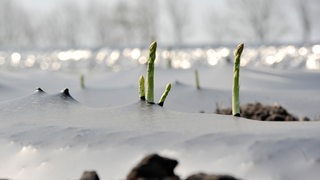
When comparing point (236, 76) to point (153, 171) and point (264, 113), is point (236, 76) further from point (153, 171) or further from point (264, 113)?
point (264, 113)

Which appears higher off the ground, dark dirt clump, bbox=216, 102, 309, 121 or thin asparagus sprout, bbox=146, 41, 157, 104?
thin asparagus sprout, bbox=146, 41, 157, 104

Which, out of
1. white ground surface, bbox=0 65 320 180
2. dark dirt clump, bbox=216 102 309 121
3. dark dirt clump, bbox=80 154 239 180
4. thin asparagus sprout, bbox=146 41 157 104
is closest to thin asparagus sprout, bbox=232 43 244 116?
white ground surface, bbox=0 65 320 180

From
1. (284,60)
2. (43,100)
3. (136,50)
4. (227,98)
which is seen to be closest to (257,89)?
(227,98)

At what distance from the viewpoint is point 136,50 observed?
1727cm

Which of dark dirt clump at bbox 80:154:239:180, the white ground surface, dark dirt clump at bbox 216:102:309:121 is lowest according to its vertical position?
dark dirt clump at bbox 216:102:309:121

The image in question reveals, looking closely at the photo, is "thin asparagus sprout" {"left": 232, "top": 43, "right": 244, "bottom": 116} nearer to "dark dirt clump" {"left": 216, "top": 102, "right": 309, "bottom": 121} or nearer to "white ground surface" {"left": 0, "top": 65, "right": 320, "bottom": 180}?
"white ground surface" {"left": 0, "top": 65, "right": 320, "bottom": 180}

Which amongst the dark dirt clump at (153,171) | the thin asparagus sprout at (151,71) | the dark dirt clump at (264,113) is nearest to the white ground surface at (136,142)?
the thin asparagus sprout at (151,71)

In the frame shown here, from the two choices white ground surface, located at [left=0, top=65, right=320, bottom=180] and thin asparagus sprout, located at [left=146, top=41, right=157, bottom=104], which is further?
thin asparagus sprout, located at [left=146, top=41, right=157, bottom=104]

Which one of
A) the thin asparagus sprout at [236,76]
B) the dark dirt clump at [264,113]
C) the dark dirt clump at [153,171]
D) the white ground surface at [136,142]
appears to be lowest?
the dark dirt clump at [264,113]

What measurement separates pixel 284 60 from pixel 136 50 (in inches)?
208

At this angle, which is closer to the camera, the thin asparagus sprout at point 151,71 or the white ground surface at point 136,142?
the white ground surface at point 136,142

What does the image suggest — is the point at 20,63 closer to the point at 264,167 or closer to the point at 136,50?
the point at 136,50

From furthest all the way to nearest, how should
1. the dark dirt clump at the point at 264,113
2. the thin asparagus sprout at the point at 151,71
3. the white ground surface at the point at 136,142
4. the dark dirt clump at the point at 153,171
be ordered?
the dark dirt clump at the point at 264,113 → the thin asparagus sprout at the point at 151,71 → the white ground surface at the point at 136,142 → the dark dirt clump at the point at 153,171

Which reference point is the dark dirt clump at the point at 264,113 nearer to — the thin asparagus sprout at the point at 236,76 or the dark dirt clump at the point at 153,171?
the thin asparagus sprout at the point at 236,76
